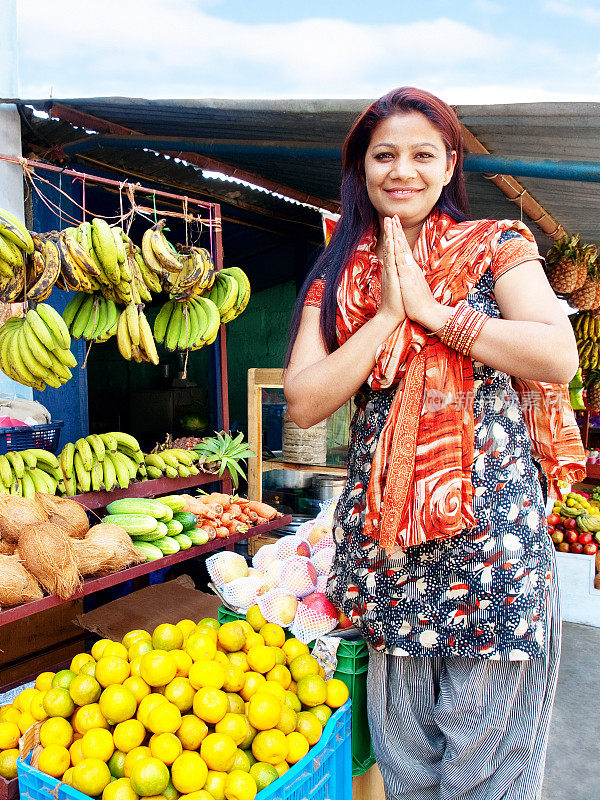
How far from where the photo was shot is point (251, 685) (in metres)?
1.61

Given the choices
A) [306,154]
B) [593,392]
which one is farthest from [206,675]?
[593,392]

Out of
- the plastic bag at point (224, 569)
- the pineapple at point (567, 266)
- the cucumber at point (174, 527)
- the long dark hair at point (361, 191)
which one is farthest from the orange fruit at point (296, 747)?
the pineapple at point (567, 266)

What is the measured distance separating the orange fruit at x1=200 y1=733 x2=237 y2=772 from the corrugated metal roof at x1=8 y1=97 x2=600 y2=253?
8.78 feet

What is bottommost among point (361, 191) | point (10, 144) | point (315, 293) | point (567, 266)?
point (315, 293)

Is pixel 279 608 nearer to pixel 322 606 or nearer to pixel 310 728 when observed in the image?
pixel 322 606

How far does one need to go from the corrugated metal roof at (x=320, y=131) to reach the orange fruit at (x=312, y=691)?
2.47 metres

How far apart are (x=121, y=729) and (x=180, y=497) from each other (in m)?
1.92

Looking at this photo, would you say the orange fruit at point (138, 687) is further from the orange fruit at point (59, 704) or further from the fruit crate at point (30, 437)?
the fruit crate at point (30, 437)

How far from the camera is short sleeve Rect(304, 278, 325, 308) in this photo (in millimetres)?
1477

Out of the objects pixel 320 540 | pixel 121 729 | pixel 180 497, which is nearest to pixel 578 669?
pixel 320 540

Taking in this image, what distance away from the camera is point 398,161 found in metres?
1.34

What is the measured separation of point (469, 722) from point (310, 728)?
414 mm

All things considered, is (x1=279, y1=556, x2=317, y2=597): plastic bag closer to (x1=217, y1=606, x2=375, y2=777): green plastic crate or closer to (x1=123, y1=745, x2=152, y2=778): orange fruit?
(x1=217, y1=606, x2=375, y2=777): green plastic crate

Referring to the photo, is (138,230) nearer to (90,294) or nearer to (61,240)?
(90,294)
